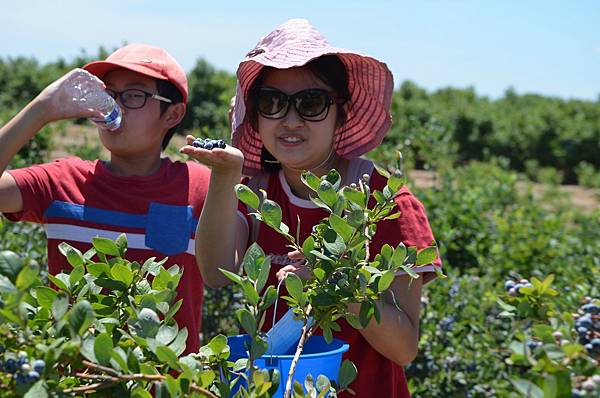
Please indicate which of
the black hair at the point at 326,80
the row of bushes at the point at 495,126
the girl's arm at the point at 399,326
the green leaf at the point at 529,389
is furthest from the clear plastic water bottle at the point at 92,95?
the row of bushes at the point at 495,126

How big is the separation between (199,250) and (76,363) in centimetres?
79

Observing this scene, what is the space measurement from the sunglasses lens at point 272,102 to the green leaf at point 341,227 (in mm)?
710

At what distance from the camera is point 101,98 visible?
86.7 inches

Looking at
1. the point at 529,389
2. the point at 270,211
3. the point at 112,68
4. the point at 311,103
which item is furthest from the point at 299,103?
the point at 529,389

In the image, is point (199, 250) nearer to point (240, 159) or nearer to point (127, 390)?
point (240, 159)

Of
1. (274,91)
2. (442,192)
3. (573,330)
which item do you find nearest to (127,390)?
(573,330)

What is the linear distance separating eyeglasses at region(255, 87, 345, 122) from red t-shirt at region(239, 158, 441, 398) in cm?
17

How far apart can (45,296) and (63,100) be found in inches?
33.8

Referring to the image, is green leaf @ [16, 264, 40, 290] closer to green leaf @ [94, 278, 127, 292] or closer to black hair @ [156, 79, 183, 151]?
green leaf @ [94, 278, 127, 292]

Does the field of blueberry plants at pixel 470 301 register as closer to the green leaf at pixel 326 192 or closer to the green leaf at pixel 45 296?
the green leaf at pixel 45 296

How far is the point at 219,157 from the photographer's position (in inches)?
72.6

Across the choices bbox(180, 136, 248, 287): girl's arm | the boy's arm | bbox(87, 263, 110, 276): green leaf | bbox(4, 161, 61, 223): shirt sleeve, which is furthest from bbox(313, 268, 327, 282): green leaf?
bbox(4, 161, 61, 223): shirt sleeve

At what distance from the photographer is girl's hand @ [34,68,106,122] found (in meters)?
2.04

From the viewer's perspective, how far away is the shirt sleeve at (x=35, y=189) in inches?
91.4
